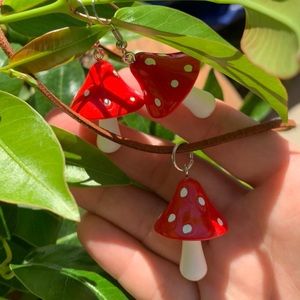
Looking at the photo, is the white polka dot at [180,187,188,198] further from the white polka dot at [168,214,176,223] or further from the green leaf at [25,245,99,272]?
the green leaf at [25,245,99,272]

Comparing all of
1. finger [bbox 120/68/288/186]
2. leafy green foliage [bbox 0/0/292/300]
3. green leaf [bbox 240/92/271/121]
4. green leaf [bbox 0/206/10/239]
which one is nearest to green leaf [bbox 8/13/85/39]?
leafy green foliage [bbox 0/0/292/300]

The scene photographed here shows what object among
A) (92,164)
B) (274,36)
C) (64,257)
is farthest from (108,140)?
(274,36)

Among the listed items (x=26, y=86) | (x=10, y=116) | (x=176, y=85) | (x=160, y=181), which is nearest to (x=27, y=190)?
(x=10, y=116)

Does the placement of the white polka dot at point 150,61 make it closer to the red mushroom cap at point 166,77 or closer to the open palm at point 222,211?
the red mushroom cap at point 166,77

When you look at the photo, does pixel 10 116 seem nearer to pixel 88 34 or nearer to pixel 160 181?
pixel 88 34

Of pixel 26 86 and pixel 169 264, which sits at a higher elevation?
pixel 26 86
